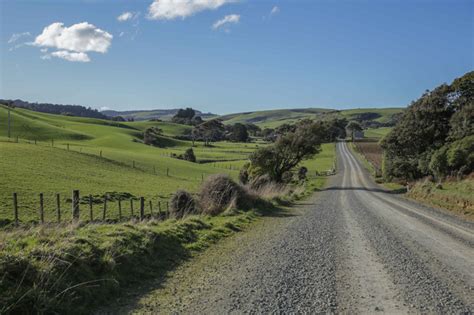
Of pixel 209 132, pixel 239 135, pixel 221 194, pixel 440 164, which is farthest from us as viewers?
pixel 239 135

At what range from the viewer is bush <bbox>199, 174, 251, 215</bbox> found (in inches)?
779

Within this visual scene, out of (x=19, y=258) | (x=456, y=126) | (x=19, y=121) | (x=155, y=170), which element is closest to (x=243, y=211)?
(x=19, y=258)

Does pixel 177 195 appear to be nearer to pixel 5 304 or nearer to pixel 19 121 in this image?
pixel 5 304

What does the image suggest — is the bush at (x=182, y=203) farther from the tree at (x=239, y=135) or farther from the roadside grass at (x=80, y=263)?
the tree at (x=239, y=135)

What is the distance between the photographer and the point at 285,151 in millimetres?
56625

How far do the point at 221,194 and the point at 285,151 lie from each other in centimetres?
3732

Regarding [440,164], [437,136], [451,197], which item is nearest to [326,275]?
[451,197]

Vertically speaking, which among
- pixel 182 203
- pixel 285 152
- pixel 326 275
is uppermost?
pixel 326 275

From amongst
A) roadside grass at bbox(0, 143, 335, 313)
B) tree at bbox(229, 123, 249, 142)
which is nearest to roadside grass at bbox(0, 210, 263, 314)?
roadside grass at bbox(0, 143, 335, 313)

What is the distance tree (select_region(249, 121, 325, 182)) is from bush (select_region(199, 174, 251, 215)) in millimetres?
33666

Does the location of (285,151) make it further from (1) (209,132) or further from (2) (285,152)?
(1) (209,132)

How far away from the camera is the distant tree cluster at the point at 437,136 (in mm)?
37375

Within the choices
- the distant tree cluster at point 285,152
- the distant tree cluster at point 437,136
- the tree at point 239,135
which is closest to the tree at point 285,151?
the distant tree cluster at point 285,152

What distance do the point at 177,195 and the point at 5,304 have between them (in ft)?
46.1
